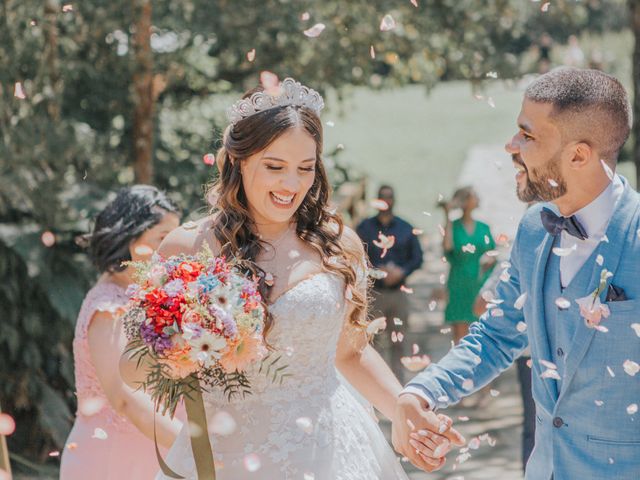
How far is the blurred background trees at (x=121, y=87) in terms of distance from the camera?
7891 millimetres

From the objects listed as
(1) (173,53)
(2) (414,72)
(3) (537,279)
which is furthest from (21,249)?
(3) (537,279)

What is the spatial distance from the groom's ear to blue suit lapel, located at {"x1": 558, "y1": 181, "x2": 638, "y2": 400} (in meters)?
0.15

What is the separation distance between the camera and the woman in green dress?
9.24m

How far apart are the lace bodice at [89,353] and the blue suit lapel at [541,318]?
175cm

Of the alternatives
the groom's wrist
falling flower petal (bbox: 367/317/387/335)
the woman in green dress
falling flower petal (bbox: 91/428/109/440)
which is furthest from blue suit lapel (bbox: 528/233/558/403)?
the woman in green dress

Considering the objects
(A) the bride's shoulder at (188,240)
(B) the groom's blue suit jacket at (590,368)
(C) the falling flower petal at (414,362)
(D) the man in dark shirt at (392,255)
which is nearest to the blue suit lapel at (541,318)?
(B) the groom's blue suit jacket at (590,368)

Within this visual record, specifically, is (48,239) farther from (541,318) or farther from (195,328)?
(541,318)

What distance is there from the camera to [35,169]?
8070 mm

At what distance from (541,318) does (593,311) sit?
0.76ft

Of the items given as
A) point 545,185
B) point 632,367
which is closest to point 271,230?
point 545,185

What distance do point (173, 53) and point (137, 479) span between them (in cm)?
558

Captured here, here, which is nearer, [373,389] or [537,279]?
[537,279]

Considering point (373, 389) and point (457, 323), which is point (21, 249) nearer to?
point (457, 323)

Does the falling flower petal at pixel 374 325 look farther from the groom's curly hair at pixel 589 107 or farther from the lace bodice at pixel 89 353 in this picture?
the groom's curly hair at pixel 589 107
